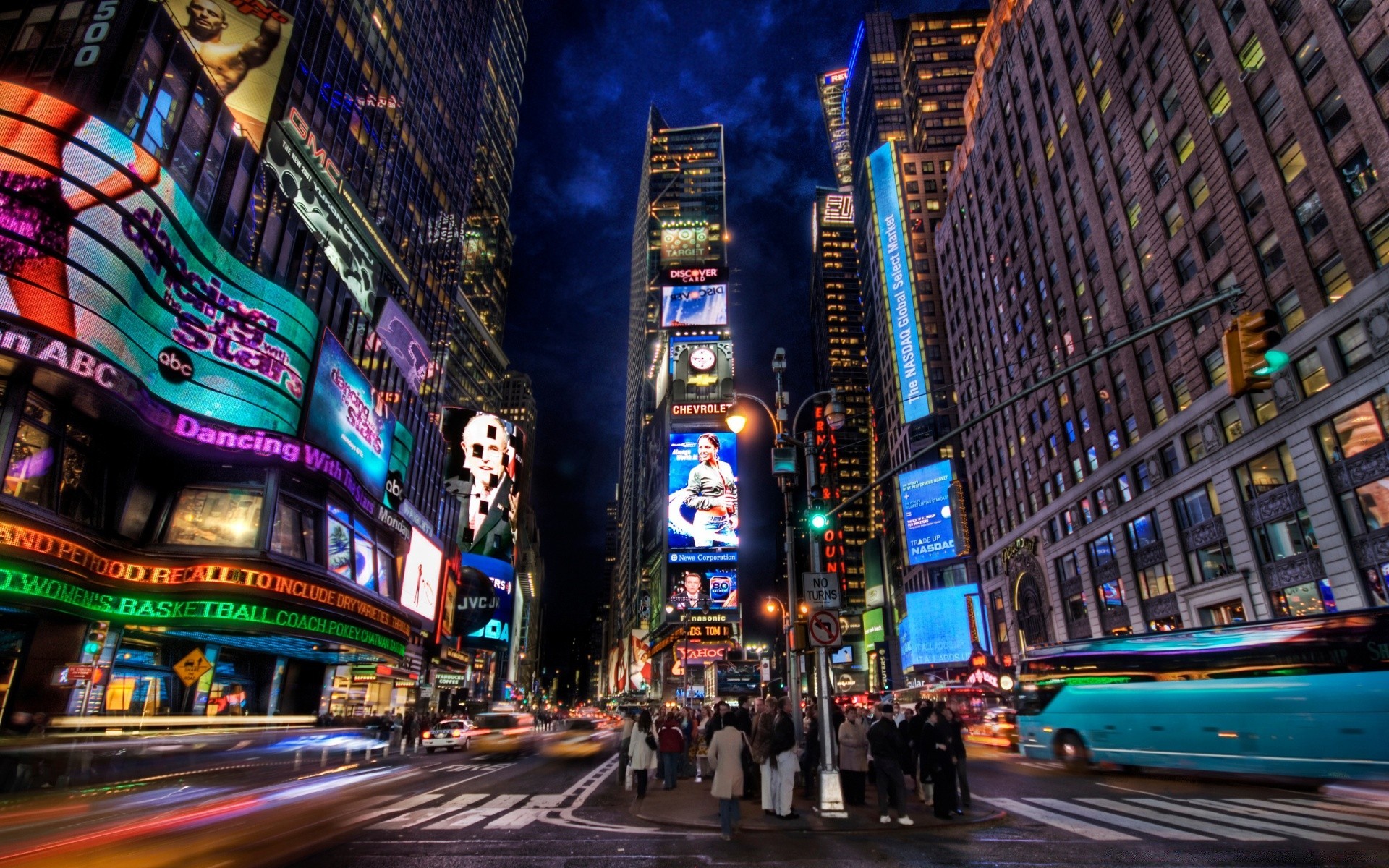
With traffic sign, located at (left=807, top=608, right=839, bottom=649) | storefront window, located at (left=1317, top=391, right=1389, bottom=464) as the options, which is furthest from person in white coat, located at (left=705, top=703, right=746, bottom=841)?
storefront window, located at (left=1317, top=391, right=1389, bottom=464)

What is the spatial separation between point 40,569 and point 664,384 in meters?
115

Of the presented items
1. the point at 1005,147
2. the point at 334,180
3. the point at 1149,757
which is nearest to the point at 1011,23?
the point at 1005,147

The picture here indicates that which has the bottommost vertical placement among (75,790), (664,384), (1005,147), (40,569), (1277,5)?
(75,790)

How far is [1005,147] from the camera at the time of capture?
64.0 metres

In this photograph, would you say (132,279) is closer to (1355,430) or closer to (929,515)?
(1355,430)

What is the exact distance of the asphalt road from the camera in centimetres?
880

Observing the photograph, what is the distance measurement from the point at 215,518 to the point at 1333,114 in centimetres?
5175

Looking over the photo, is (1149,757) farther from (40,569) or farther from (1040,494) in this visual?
(1040,494)

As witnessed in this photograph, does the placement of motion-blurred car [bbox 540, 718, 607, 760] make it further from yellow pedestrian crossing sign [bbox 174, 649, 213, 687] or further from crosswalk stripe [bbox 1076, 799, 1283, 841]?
crosswalk stripe [bbox 1076, 799, 1283, 841]

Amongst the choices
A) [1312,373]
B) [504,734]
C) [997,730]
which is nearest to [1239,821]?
[997,730]

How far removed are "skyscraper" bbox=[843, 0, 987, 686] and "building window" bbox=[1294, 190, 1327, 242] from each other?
1256 inches

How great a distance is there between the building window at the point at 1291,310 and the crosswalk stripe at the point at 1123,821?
95.5 feet

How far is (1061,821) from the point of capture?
12.0 m

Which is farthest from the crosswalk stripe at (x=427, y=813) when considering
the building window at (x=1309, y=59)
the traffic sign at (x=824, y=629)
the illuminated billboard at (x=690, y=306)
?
the illuminated billboard at (x=690, y=306)
